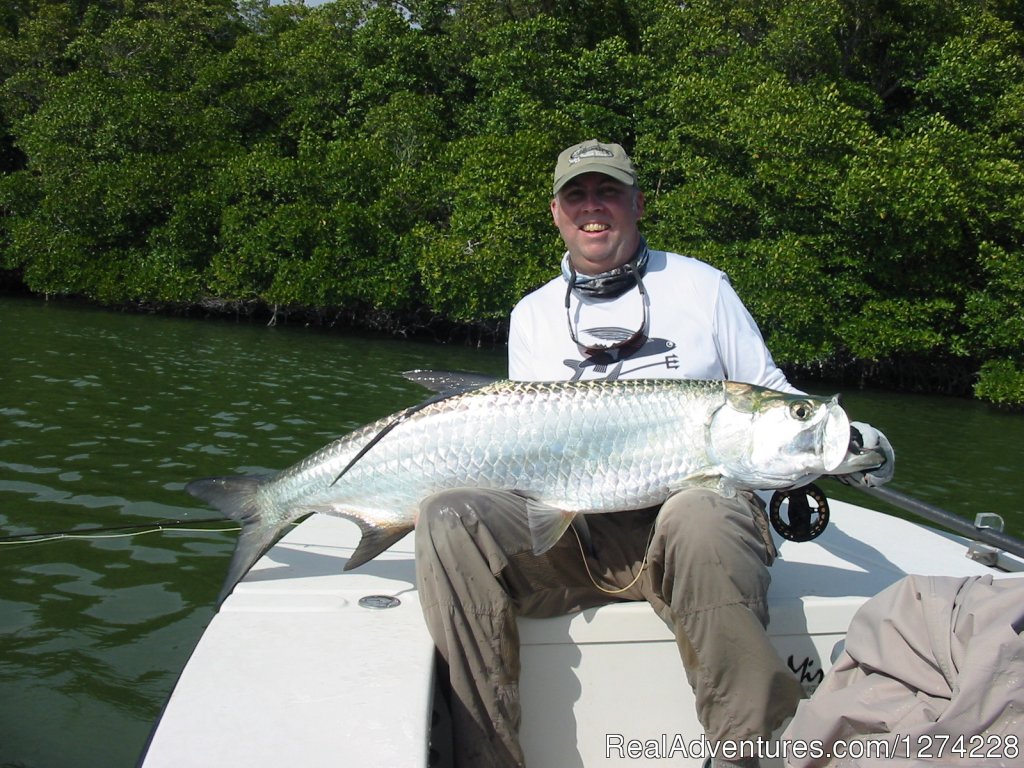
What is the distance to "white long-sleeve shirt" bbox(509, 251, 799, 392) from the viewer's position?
348 cm

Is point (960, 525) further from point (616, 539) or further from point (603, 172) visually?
point (603, 172)

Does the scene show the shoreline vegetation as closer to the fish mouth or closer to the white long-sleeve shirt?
the white long-sleeve shirt

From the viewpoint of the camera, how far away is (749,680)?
2.57 meters

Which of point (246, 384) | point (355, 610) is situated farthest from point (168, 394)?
point (355, 610)

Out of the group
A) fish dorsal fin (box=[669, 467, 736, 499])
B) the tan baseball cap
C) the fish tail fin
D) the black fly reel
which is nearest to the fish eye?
fish dorsal fin (box=[669, 467, 736, 499])

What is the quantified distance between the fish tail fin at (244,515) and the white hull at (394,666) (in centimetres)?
10

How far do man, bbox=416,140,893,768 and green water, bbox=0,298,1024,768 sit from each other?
1.95 m

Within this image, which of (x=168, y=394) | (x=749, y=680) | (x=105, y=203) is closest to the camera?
(x=749, y=680)

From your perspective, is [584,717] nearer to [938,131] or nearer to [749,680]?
[749,680]

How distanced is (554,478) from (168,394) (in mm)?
10739

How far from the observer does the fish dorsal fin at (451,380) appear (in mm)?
3135

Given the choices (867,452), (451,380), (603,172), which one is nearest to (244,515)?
(451,380)

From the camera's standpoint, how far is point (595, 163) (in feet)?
11.9

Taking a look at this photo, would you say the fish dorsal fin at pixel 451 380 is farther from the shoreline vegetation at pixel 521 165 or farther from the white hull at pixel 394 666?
the shoreline vegetation at pixel 521 165
